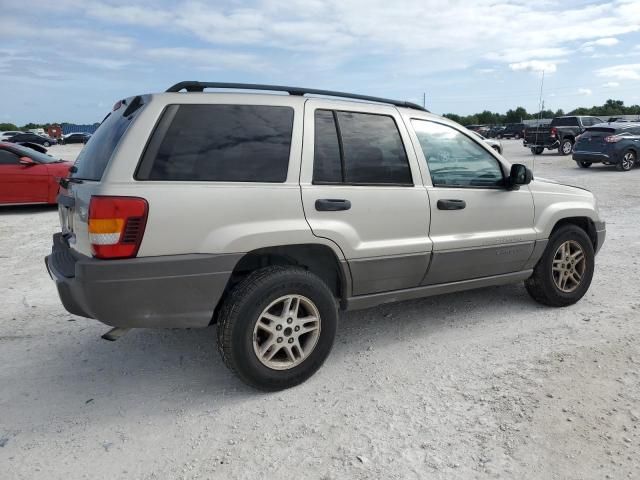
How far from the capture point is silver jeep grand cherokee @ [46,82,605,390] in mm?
2734

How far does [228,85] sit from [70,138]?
54.8m

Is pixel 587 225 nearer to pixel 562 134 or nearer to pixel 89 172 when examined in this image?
pixel 89 172

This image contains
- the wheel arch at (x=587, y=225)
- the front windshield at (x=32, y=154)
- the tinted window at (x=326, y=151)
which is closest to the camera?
the tinted window at (x=326, y=151)

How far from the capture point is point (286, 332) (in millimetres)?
3123

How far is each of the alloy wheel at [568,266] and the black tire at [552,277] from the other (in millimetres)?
25

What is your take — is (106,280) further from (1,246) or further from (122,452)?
(1,246)

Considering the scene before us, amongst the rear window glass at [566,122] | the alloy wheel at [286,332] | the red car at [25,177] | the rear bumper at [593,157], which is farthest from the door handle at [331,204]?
the rear window glass at [566,122]

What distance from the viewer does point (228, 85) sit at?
3207 mm

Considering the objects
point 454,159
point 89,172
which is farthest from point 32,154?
point 454,159

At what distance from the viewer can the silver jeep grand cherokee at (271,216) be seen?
273cm

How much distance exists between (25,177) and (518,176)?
30.9 feet

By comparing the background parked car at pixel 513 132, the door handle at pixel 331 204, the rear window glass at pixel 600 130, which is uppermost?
the background parked car at pixel 513 132

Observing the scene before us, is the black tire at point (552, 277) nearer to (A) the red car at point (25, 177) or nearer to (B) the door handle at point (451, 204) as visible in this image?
(B) the door handle at point (451, 204)

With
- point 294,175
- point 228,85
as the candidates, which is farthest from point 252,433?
point 228,85
